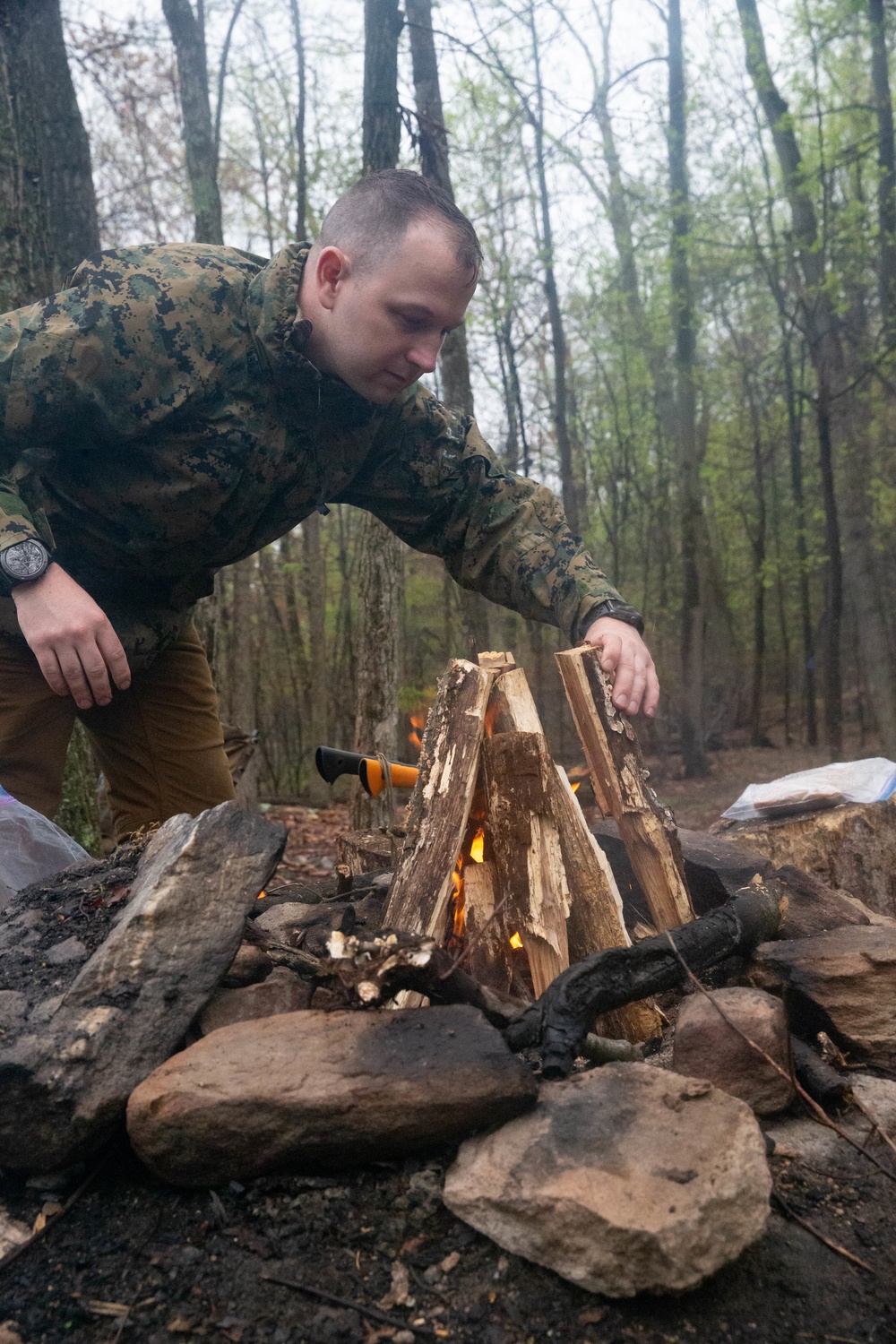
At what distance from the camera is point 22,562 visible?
7.29 feet

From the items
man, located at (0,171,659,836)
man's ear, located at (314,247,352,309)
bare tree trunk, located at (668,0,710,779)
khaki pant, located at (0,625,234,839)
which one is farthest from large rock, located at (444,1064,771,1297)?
bare tree trunk, located at (668,0,710,779)

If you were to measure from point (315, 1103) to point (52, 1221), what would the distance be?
1.95 ft

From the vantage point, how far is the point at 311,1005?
2.26 m

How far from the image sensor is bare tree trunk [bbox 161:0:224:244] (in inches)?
342

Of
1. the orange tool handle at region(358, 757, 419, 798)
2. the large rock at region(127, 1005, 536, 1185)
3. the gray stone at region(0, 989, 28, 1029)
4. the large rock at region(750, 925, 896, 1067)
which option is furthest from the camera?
the orange tool handle at region(358, 757, 419, 798)


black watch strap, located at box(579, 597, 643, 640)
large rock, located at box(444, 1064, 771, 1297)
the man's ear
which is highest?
the man's ear

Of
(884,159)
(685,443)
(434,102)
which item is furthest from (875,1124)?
(685,443)

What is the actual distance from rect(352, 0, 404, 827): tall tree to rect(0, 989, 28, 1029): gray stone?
428 centimetres

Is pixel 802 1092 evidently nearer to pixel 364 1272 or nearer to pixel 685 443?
pixel 364 1272

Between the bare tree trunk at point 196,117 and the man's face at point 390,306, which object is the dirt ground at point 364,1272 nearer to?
the man's face at point 390,306

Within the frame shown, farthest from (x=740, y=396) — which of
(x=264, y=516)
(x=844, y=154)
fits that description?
(x=264, y=516)

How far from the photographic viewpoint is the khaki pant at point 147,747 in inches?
125

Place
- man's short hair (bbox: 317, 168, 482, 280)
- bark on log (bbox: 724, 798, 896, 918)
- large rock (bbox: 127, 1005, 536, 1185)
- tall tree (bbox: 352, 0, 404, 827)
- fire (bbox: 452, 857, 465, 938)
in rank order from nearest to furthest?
large rock (bbox: 127, 1005, 536, 1185), man's short hair (bbox: 317, 168, 482, 280), fire (bbox: 452, 857, 465, 938), bark on log (bbox: 724, 798, 896, 918), tall tree (bbox: 352, 0, 404, 827)

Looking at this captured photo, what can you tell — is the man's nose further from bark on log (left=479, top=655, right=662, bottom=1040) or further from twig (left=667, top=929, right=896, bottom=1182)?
twig (left=667, top=929, right=896, bottom=1182)
